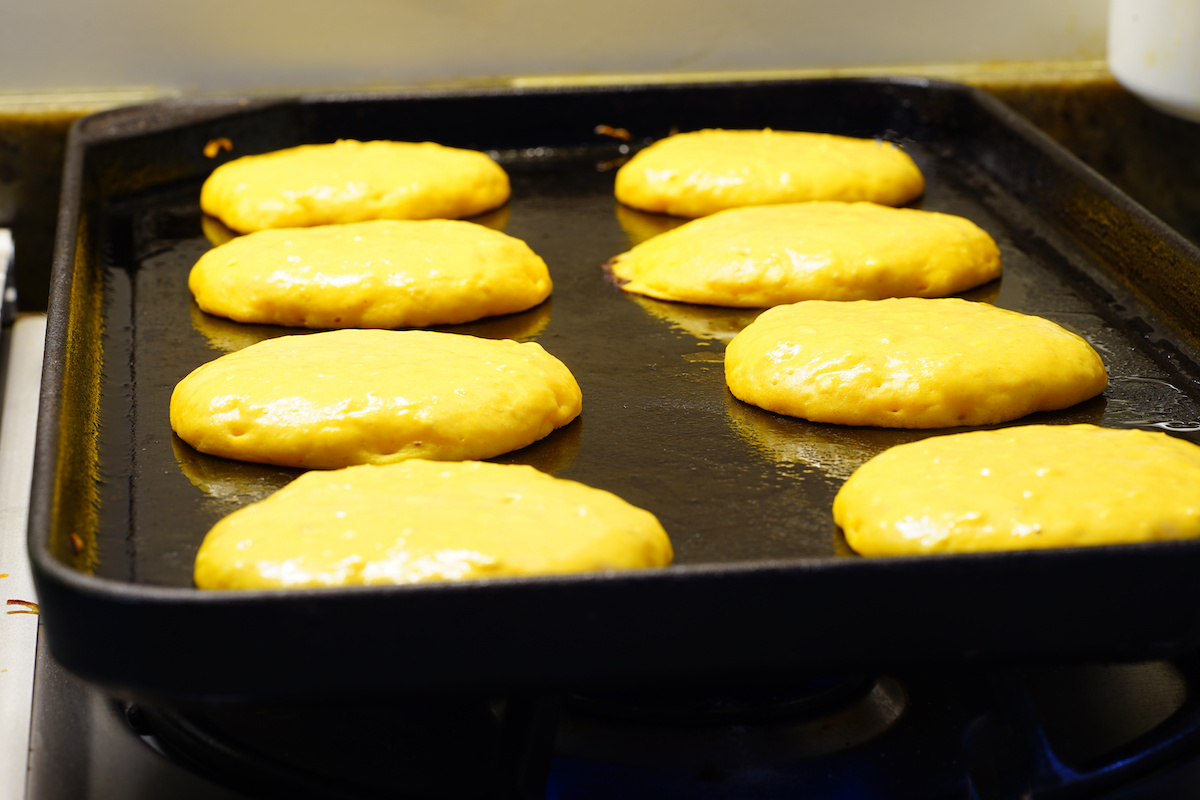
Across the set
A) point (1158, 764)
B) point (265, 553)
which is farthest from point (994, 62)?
point (265, 553)

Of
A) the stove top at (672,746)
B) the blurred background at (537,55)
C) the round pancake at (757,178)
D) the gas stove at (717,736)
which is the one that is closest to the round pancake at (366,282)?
the round pancake at (757,178)

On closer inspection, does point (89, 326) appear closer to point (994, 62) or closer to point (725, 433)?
point (725, 433)

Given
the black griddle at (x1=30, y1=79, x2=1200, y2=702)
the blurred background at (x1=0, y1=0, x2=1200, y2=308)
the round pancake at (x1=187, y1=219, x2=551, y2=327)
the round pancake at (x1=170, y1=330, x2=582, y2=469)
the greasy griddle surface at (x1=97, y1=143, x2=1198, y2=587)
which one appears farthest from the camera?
the blurred background at (x1=0, y1=0, x2=1200, y2=308)

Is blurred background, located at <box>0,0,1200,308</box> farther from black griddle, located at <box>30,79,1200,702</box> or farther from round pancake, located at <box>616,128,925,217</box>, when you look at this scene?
round pancake, located at <box>616,128,925,217</box>

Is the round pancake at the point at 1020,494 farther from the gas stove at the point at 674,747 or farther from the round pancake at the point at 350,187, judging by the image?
the round pancake at the point at 350,187

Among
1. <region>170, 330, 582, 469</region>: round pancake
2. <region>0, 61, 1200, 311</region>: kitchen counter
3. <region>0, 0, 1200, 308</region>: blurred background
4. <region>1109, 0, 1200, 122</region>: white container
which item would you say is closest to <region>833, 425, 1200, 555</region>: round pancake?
<region>170, 330, 582, 469</region>: round pancake

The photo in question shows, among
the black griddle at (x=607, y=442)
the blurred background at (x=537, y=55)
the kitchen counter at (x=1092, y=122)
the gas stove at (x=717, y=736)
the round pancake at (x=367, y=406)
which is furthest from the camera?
the kitchen counter at (x=1092, y=122)
